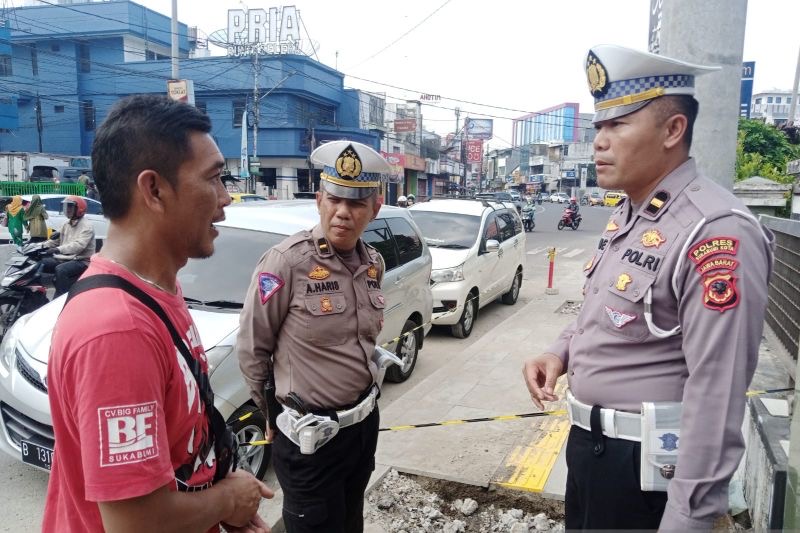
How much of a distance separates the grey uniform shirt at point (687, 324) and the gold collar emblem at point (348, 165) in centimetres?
122

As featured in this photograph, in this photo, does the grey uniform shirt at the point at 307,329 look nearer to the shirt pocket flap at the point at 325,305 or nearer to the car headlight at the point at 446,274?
the shirt pocket flap at the point at 325,305

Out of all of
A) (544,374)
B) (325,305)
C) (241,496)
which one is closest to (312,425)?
(325,305)

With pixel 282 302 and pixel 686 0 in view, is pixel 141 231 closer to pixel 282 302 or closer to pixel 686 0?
pixel 282 302

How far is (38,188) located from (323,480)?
82.6ft

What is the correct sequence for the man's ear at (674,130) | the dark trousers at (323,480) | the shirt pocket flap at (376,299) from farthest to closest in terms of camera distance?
the shirt pocket flap at (376,299), the dark trousers at (323,480), the man's ear at (674,130)

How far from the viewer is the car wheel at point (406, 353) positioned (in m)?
5.82

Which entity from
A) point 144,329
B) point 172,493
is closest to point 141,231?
point 144,329

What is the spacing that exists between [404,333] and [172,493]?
14.9ft

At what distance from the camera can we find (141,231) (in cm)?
132

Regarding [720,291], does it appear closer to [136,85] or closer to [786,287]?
[786,287]

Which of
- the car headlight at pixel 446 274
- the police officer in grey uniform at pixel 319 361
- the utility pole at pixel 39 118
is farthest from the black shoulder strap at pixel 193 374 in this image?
the utility pole at pixel 39 118

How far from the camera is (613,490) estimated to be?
1757 mm

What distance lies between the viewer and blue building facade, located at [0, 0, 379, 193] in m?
32.7

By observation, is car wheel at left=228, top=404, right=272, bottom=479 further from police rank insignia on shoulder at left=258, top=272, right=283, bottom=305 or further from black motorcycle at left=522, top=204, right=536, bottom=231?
black motorcycle at left=522, top=204, right=536, bottom=231
